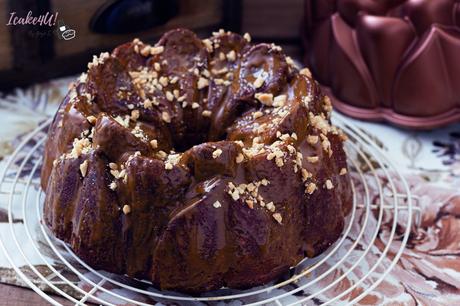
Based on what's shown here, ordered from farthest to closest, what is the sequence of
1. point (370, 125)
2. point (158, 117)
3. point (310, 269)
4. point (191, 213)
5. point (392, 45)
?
point (370, 125) < point (392, 45) < point (158, 117) < point (310, 269) < point (191, 213)

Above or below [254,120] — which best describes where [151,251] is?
below

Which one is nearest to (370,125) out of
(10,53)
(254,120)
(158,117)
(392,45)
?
(392,45)

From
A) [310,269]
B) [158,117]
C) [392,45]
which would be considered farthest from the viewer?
[392,45]

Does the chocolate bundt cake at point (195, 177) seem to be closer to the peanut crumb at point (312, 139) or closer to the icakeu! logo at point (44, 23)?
the peanut crumb at point (312, 139)

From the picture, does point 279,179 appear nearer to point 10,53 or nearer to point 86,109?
point 86,109

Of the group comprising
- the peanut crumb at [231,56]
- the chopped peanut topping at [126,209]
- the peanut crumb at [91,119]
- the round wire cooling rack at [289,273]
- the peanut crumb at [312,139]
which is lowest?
the round wire cooling rack at [289,273]

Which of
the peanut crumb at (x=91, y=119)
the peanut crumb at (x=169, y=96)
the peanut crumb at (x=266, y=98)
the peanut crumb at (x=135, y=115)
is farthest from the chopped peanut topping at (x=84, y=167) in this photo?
the peanut crumb at (x=266, y=98)

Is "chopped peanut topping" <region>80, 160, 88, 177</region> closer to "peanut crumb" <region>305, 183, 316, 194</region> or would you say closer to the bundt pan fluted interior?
"peanut crumb" <region>305, 183, 316, 194</region>
